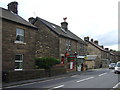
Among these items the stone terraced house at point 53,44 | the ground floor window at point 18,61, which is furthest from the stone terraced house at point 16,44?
the stone terraced house at point 53,44

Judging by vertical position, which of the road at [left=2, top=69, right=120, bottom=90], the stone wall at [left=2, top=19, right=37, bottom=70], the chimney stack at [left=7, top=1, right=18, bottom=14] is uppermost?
the chimney stack at [left=7, top=1, right=18, bottom=14]

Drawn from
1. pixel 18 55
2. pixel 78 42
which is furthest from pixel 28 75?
pixel 78 42

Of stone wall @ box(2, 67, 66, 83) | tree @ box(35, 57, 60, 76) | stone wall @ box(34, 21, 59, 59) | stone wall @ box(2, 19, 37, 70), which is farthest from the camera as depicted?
stone wall @ box(34, 21, 59, 59)

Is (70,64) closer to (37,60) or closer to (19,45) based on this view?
(37,60)

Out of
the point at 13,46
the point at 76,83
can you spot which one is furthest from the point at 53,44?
the point at 76,83

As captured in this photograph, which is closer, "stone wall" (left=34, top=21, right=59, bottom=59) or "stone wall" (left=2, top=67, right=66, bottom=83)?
"stone wall" (left=2, top=67, right=66, bottom=83)

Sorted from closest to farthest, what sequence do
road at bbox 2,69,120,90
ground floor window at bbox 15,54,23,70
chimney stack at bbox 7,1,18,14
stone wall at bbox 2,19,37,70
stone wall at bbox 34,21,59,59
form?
road at bbox 2,69,120,90
stone wall at bbox 2,19,37,70
ground floor window at bbox 15,54,23,70
chimney stack at bbox 7,1,18,14
stone wall at bbox 34,21,59,59

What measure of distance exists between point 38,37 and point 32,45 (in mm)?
9893

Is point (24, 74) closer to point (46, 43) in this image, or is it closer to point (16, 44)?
point (16, 44)

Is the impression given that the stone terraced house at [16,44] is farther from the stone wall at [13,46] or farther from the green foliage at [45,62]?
the green foliage at [45,62]

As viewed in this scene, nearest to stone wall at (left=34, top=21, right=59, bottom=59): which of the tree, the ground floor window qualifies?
the tree

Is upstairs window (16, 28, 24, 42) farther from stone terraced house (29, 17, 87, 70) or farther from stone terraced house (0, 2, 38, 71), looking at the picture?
stone terraced house (29, 17, 87, 70)

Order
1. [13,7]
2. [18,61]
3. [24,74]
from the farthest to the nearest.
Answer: [13,7] → [18,61] → [24,74]

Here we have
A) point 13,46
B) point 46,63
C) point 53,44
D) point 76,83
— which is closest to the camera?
point 76,83
